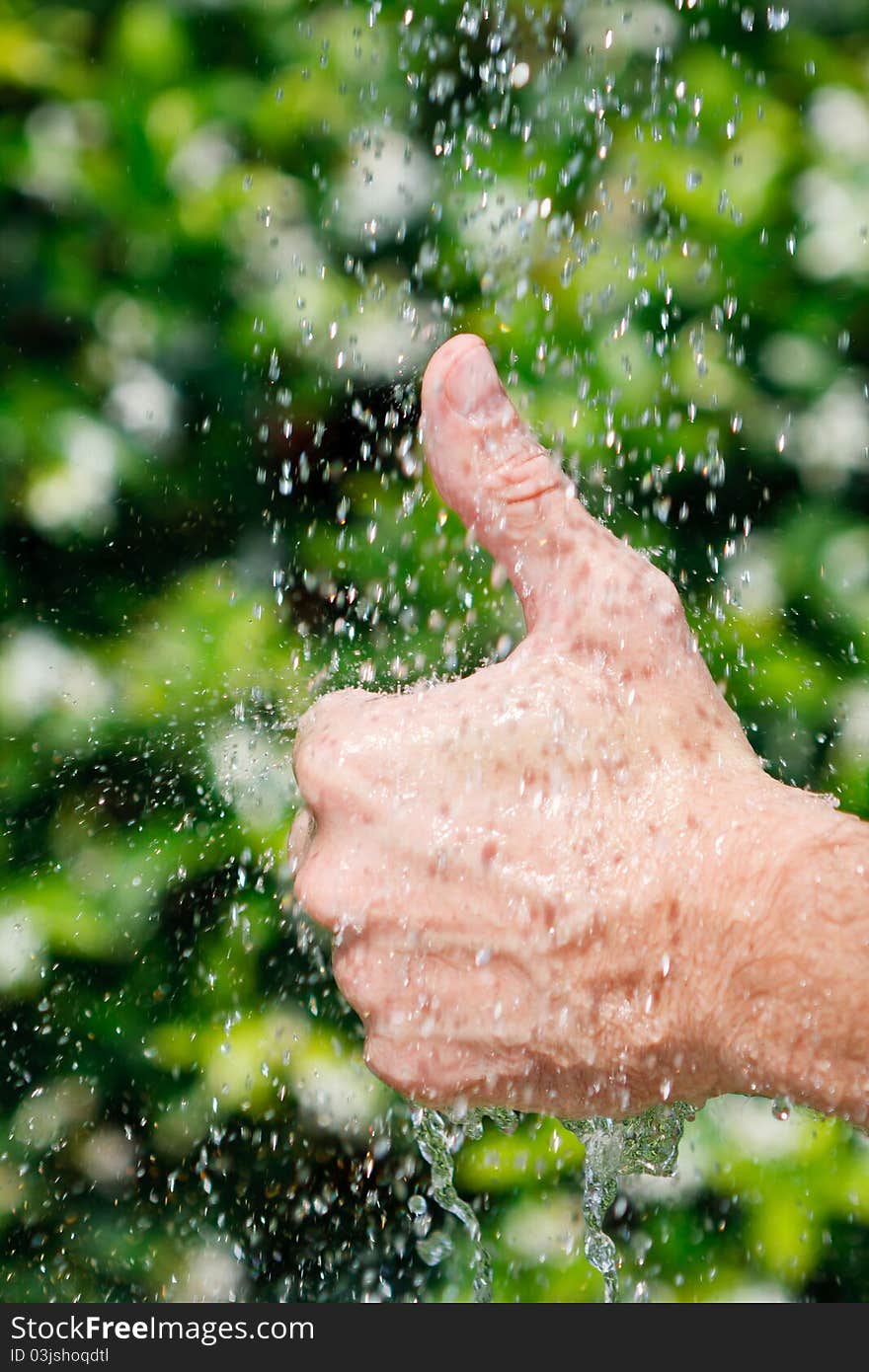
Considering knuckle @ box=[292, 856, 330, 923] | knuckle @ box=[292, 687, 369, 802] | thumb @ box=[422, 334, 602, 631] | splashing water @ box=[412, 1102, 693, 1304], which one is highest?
thumb @ box=[422, 334, 602, 631]

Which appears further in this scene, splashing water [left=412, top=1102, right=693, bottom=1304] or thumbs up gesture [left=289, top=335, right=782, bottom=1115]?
splashing water [left=412, top=1102, right=693, bottom=1304]

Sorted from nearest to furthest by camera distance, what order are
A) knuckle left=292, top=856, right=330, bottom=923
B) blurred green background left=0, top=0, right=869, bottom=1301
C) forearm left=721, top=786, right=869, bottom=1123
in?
forearm left=721, top=786, right=869, bottom=1123 < knuckle left=292, top=856, right=330, bottom=923 < blurred green background left=0, top=0, right=869, bottom=1301

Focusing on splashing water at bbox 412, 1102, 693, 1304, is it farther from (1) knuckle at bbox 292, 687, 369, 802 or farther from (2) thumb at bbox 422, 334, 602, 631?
(2) thumb at bbox 422, 334, 602, 631

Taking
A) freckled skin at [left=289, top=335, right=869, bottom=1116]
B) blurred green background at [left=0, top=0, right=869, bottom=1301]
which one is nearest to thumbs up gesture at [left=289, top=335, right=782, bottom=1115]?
freckled skin at [left=289, top=335, right=869, bottom=1116]

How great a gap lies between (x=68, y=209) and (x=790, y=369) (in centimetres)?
79

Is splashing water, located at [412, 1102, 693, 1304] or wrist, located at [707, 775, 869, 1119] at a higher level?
wrist, located at [707, 775, 869, 1119]

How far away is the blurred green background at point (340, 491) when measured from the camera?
1364 mm

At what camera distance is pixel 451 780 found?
808mm

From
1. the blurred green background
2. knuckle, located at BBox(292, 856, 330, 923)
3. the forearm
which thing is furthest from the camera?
the blurred green background

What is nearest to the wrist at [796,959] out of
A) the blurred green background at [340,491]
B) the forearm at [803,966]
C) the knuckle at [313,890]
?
the forearm at [803,966]

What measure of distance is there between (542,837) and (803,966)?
0.17m

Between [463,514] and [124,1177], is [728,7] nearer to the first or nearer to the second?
[463,514]

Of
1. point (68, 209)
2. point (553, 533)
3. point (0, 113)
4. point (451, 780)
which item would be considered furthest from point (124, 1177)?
point (0, 113)

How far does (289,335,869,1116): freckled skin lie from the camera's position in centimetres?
78
